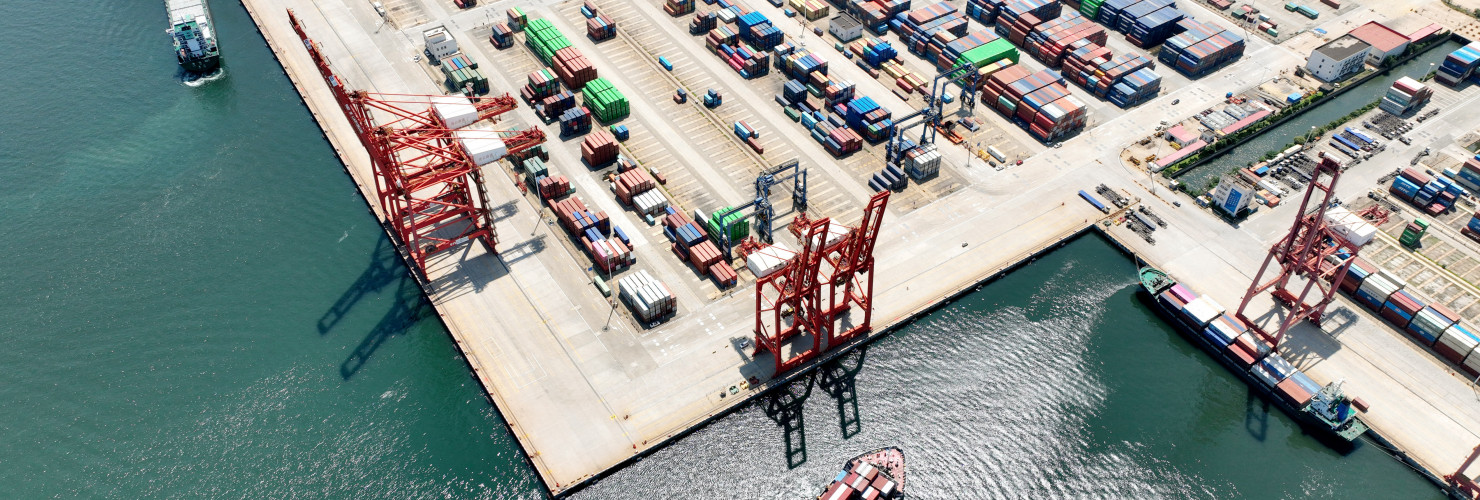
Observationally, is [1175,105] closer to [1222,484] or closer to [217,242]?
[1222,484]

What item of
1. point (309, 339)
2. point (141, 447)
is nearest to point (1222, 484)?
point (309, 339)

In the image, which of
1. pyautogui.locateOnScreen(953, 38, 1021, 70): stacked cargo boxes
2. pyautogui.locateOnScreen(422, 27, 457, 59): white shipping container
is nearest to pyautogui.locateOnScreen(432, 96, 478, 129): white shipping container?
pyautogui.locateOnScreen(422, 27, 457, 59): white shipping container

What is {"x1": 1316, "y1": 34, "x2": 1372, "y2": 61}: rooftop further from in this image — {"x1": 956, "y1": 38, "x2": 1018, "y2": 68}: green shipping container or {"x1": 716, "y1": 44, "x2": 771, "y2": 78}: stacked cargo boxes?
{"x1": 716, "y1": 44, "x2": 771, "y2": 78}: stacked cargo boxes

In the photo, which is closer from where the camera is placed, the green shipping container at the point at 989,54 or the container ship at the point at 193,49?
the green shipping container at the point at 989,54

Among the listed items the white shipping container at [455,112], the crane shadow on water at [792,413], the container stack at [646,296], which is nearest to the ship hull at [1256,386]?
the crane shadow on water at [792,413]

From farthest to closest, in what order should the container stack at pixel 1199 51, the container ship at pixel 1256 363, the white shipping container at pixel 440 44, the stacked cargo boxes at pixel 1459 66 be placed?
the white shipping container at pixel 440 44, the container stack at pixel 1199 51, the stacked cargo boxes at pixel 1459 66, the container ship at pixel 1256 363

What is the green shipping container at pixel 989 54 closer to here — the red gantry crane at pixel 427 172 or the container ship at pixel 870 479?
the red gantry crane at pixel 427 172
